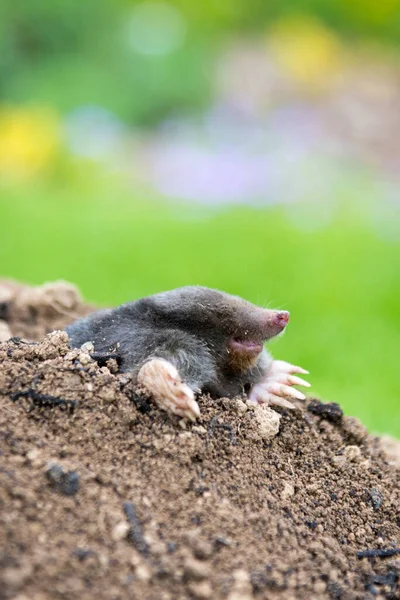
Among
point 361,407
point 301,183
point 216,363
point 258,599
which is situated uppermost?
point 301,183

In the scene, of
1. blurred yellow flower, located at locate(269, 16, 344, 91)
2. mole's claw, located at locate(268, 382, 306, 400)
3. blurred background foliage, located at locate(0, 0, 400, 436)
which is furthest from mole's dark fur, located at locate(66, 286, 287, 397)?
blurred yellow flower, located at locate(269, 16, 344, 91)

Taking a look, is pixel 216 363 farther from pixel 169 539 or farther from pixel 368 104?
pixel 368 104

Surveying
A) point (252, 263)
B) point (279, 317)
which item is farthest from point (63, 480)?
point (252, 263)

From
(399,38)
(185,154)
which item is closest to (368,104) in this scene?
(399,38)

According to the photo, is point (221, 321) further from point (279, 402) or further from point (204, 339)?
point (279, 402)

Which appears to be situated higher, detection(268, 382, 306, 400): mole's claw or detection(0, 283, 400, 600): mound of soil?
detection(268, 382, 306, 400): mole's claw

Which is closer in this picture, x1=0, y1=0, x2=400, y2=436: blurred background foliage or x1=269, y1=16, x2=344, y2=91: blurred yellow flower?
x1=0, y1=0, x2=400, y2=436: blurred background foliage

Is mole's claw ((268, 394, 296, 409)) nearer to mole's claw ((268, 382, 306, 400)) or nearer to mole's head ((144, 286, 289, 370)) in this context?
mole's claw ((268, 382, 306, 400))

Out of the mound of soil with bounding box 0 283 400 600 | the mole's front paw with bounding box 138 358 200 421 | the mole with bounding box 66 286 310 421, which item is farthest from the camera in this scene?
the mole with bounding box 66 286 310 421
